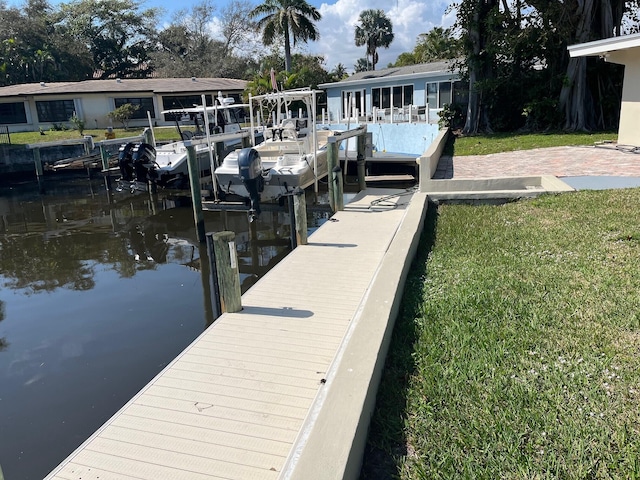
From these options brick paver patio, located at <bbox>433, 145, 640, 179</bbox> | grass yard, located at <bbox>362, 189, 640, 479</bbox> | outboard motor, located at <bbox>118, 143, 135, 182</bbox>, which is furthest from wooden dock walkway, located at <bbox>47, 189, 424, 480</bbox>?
outboard motor, located at <bbox>118, 143, 135, 182</bbox>

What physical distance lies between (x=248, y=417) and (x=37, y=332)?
4.64 m

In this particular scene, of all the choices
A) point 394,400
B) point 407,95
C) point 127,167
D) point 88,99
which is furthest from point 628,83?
point 88,99

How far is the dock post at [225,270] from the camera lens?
5.82m

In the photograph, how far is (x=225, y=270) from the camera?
5.88 meters

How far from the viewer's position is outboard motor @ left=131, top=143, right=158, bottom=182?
15.3 metres

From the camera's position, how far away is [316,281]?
22.8ft

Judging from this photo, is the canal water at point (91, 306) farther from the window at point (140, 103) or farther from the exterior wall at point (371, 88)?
the window at point (140, 103)

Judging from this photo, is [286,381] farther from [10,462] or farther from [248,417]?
[10,462]

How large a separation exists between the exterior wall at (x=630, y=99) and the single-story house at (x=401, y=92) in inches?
353

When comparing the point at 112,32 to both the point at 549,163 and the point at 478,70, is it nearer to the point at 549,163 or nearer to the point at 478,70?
the point at 478,70

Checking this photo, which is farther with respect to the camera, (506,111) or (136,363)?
(506,111)

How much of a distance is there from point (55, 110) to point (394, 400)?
36.2 metres

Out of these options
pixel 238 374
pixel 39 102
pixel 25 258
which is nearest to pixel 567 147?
pixel 238 374

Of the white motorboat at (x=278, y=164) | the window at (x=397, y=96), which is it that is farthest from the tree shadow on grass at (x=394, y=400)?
the window at (x=397, y=96)
